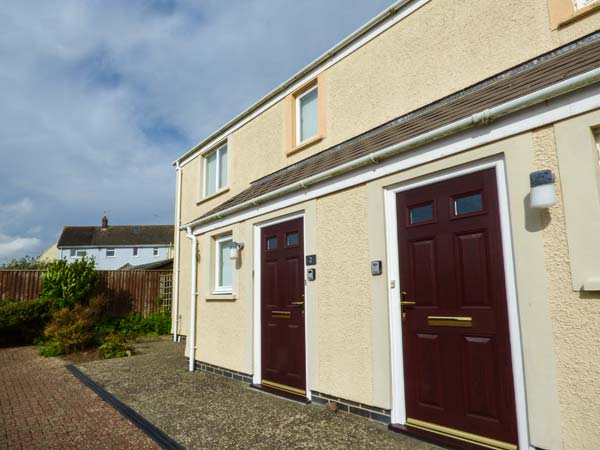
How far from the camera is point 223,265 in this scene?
25.5 feet

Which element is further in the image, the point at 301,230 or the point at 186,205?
the point at 186,205

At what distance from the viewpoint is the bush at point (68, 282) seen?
1205 centimetres

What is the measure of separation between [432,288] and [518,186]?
130 cm

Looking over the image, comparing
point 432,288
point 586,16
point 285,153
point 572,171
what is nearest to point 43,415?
point 432,288

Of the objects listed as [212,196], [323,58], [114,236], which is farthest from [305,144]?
[114,236]

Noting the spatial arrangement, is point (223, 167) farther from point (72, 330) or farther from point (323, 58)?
point (72, 330)

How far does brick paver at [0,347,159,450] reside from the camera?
13.0 feet

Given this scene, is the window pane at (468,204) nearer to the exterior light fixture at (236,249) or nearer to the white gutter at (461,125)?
the white gutter at (461,125)

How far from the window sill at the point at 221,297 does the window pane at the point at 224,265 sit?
0.33 metres

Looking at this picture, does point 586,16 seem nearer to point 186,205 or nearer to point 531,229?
point 531,229

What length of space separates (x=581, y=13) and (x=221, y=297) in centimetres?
671

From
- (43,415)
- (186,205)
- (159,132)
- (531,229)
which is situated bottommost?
(43,415)

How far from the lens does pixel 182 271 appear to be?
12.2 metres

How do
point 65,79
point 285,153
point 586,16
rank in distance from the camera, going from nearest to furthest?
point 586,16 < point 285,153 < point 65,79
